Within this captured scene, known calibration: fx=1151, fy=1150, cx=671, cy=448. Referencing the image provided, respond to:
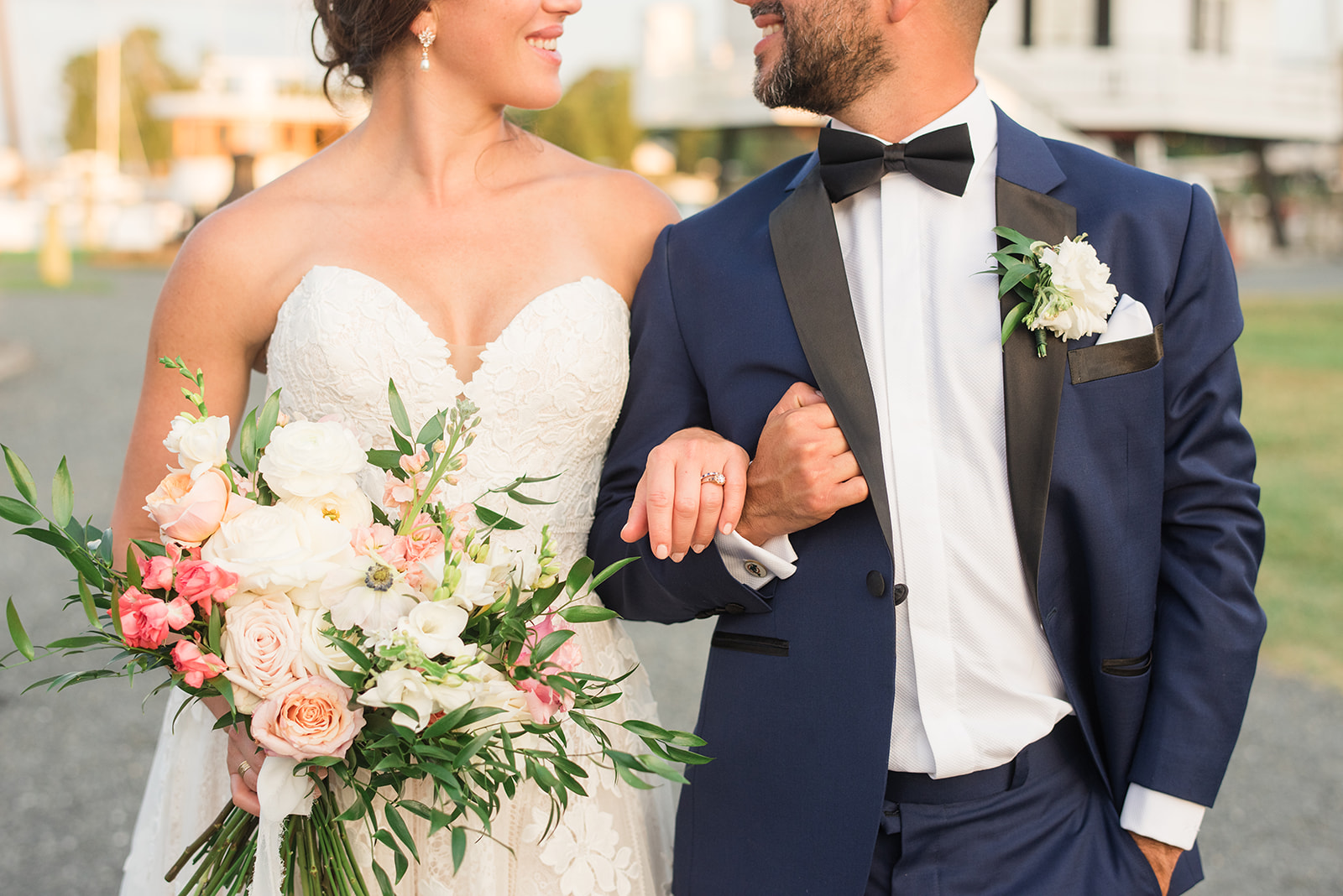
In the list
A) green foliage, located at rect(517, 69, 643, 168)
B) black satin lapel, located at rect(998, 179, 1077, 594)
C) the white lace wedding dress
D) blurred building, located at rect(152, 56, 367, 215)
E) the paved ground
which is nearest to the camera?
black satin lapel, located at rect(998, 179, 1077, 594)

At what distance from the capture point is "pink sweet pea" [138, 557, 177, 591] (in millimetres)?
1648

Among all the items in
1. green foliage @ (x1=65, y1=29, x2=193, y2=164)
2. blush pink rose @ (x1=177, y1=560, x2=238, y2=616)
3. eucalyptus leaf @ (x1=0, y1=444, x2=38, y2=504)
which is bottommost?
blush pink rose @ (x1=177, y1=560, x2=238, y2=616)

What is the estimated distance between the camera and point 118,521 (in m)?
2.58

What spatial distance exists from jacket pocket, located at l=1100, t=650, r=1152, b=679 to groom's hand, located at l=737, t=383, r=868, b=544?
0.58 metres

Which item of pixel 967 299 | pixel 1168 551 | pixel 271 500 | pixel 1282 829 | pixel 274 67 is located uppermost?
pixel 274 67

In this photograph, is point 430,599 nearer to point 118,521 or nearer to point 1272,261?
point 118,521

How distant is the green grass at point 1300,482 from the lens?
6.16 m

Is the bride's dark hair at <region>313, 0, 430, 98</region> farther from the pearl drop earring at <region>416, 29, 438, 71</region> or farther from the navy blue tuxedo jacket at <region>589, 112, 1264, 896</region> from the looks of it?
the navy blue tuxedo jacket at <region>589, 112, 1264, 896</region>

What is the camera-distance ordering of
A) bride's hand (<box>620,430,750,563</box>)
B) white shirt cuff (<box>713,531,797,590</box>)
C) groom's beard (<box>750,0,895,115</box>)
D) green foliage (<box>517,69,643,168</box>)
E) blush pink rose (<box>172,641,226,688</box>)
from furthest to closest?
1. green foliage (<box>517,69,643,168</box>)
2. groom's beard (<box>750,0,895,115</box>)
3. white shirt cuff (<box>713,531,797,590</box>)
4. bride's hand (<box>620,430,750,563</box>)
5. blush pink rose (<box>172,641,226,688</box>)

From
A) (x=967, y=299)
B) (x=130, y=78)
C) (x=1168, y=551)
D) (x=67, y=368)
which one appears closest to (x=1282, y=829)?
(x=1168, y=551)

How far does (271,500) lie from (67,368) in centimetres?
1483

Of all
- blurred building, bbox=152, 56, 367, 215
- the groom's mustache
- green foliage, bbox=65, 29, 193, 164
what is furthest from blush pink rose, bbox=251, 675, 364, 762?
green foliage, bbox=65, 29, 193, 164

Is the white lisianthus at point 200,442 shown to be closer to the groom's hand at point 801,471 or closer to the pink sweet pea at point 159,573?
the pink sweet pea at point 159,573

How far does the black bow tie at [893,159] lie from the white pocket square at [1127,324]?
37 cm
